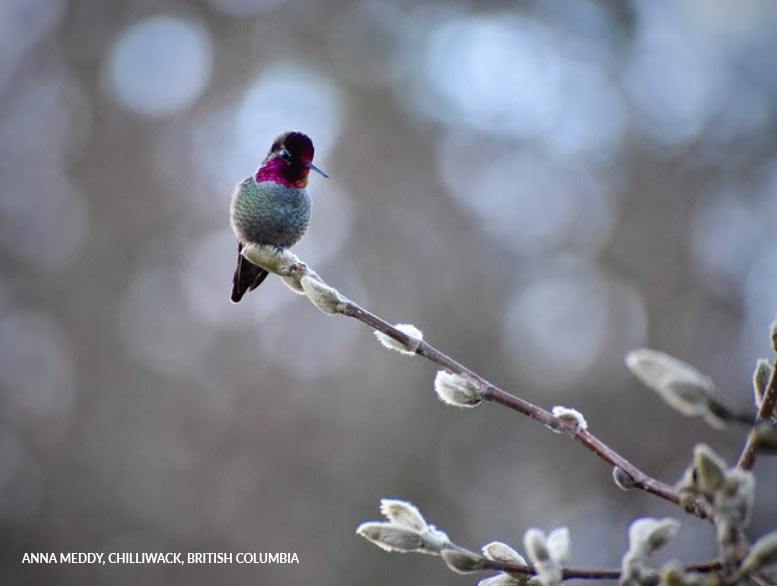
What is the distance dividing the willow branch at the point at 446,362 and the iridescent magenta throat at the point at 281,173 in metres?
0.76

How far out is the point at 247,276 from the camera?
2209 mm

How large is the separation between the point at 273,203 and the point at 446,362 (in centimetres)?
107

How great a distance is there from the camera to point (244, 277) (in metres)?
2.20

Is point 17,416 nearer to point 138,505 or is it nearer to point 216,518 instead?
point 138,505

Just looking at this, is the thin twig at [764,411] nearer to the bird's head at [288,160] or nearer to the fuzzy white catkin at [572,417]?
the fuzzy white catkin at [572,417]

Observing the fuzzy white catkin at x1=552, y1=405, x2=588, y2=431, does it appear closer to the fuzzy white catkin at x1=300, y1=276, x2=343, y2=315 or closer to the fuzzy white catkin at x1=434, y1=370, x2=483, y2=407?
the fuzzy white catkin at x1=434, y1=370, x2=483, y2=407

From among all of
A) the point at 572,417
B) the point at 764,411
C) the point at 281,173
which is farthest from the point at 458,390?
the point at 281,173

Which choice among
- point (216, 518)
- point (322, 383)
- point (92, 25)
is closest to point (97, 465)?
point (216, 518)

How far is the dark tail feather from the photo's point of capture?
2158mm

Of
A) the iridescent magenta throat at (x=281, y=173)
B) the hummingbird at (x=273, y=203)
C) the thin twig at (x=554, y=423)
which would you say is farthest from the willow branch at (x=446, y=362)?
the iridescent magenta throat at (x=281, y=173)

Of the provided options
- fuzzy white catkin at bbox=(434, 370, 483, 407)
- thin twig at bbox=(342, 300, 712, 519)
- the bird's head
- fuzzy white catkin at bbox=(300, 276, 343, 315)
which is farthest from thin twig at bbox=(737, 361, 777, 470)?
the bird's head

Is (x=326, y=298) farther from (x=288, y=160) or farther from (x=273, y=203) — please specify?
(x=288, y=160)

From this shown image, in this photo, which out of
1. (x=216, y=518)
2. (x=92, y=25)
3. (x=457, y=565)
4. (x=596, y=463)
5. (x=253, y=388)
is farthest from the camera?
(x=92, y=25)

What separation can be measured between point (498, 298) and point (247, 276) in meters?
9.12
